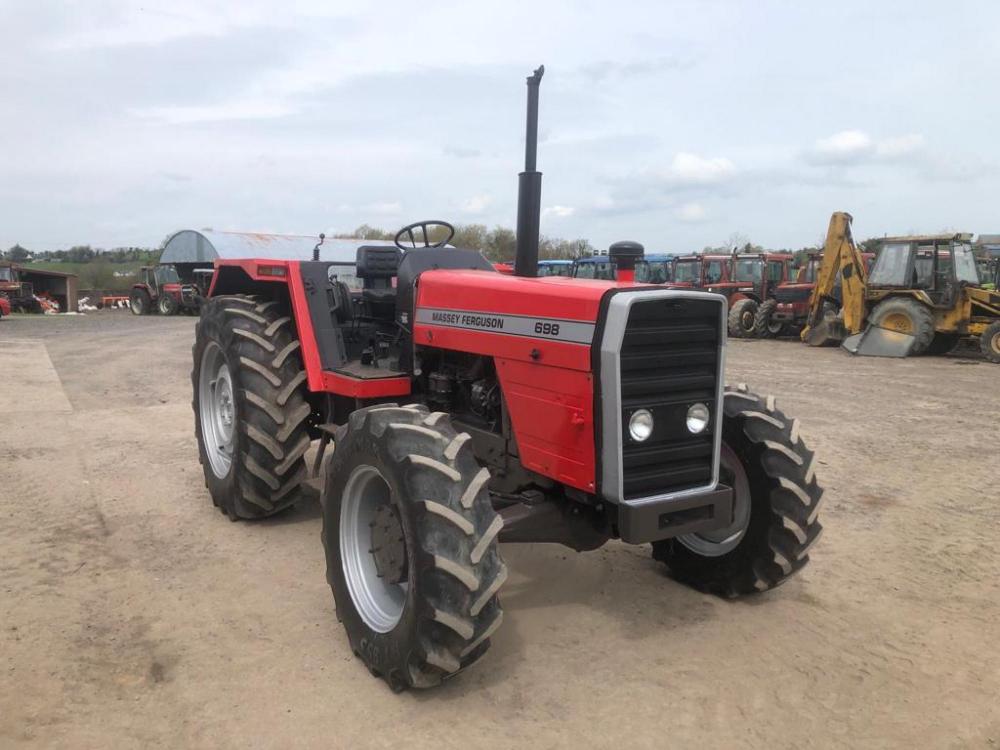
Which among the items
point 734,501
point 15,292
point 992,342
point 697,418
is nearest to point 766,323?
point 992,342

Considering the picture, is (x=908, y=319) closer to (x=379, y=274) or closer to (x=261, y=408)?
(x=379, y=274)

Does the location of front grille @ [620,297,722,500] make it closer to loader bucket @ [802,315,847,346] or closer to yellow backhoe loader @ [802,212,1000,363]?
yellow backhoe loader @ [802,212,1000,363]

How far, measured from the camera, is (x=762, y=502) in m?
3.77

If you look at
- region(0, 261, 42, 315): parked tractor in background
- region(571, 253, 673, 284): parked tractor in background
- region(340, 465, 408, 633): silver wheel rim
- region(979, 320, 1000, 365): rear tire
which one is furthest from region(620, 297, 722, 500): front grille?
region(0, 261, 42, 315): parked tractor in background

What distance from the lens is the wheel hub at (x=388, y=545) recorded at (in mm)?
3264

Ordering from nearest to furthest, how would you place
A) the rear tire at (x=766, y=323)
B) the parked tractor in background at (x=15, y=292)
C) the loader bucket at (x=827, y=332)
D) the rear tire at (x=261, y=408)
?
the rear tire at (x=261, y=408) < the loader bucket at (x=827, y=332) < the rear tire at (x=766, y=323) < the parked tractor in background at (x=15, y=292)

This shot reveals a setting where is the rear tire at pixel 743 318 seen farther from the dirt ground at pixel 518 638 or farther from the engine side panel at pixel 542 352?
the engine side panel at pixel 542 352

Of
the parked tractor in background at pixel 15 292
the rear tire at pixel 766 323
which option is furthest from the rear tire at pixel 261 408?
the parked tractor in background at pixel 15 292

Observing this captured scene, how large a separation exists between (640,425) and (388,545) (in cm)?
113

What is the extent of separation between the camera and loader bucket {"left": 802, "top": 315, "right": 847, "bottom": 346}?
1670 cm

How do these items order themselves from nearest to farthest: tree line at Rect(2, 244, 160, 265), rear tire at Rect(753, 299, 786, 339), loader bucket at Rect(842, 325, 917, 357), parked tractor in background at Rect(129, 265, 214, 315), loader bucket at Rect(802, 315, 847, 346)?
loader bucket at Rect(842, 325, 917, 357)
loader bucket at Rect(802, 315, 847, 346)
rear tire at Rect(753, 299, 786, 339)
parked tractor in background at Rect(129, 265, 214, 315)
tree line at Rect(2, 244, 160, 265)

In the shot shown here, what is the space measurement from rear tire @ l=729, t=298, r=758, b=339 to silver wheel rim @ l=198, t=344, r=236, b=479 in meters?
15.2

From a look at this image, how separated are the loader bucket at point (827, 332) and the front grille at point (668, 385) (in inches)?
573

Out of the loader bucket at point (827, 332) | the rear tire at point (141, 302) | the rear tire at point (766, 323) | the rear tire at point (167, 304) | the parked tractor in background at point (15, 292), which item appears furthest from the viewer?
the rear tire at point (141, 302)
